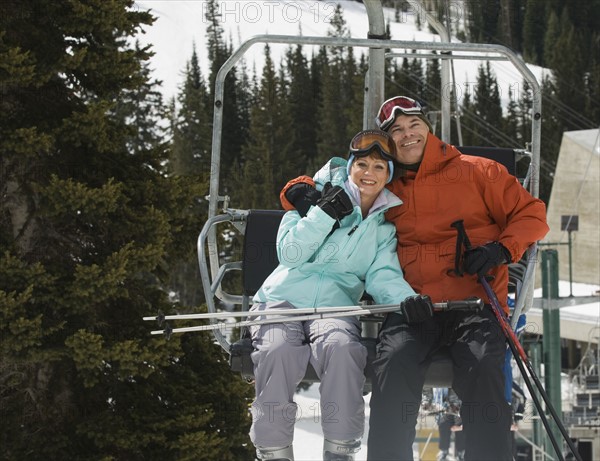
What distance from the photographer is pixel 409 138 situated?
3.84 m

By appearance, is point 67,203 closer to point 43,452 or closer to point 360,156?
point 43,452

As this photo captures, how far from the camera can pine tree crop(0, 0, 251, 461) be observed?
8.19m

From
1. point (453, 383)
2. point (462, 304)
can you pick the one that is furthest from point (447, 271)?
point (453, 383)

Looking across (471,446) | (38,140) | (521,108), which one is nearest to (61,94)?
(38,140)

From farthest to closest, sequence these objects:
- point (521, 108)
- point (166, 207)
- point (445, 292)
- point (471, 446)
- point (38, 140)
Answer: point (521, 108), point (166, 207), point (38, 140), point (445, 292), point (471, 446)

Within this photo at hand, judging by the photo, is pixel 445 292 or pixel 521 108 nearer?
pixel 445 292

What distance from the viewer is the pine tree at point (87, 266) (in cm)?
819

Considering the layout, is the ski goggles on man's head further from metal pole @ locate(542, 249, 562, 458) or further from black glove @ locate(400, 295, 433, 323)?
metal pole @ locate(542, 249, 562, 458)

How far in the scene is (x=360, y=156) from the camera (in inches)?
144

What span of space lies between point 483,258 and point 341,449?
0.88m

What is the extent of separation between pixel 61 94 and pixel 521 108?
54.4 m

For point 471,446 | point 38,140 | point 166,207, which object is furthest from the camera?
point 166,207

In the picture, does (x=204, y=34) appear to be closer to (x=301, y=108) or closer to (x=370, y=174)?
(x=301, y=108)

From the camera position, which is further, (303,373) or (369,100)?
(369,100)
